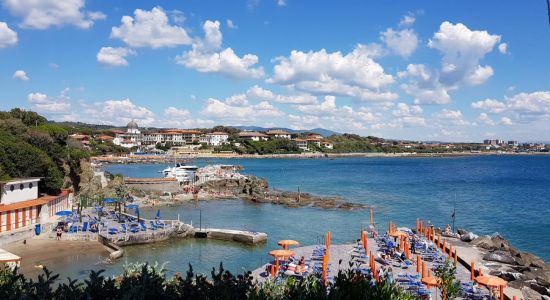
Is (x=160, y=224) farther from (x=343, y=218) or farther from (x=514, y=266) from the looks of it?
(x=514, y=266)

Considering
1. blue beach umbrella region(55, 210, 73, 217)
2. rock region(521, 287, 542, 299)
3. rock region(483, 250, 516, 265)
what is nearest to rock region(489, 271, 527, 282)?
rock region(521, 287, 542, 299)

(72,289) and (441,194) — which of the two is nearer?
(72,289)

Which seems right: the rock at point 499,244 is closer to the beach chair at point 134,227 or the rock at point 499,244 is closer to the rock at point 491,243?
the rock at point 491,243

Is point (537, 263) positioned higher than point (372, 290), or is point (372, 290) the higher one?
point (372, 290)

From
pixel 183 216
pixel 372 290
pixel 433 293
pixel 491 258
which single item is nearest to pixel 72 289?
pixel 372 290

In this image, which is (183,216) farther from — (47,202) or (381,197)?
(381,197)

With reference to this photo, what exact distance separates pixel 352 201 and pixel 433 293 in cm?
4018

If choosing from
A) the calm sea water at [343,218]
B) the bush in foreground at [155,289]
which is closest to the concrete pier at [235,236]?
the calm sea water at [343,218]

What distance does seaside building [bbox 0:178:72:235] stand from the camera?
98.1 ft

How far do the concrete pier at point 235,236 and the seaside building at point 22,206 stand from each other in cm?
1179

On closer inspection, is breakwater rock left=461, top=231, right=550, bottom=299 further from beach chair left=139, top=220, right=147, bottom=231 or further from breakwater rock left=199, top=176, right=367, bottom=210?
beach chair left=139, top=220, right=147, bottom=231

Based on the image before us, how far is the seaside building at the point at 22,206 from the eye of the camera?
2991cm

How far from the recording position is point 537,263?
27703 mm

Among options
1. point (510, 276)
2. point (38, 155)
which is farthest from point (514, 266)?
point (38, 155)
